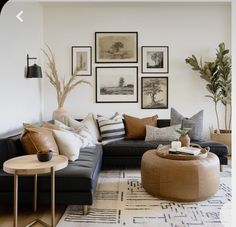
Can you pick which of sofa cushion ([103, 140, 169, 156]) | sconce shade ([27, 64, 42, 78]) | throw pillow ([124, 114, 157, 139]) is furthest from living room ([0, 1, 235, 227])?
sofa cushion ([103, 140, 169, 156])

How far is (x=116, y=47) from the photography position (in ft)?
16.8

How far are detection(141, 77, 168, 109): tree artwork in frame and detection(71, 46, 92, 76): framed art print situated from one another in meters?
1.10

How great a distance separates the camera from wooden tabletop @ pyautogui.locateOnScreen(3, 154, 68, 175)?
2064 mm

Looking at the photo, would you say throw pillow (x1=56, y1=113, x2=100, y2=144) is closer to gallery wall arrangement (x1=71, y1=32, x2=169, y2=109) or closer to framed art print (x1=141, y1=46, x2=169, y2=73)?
gallery wall arrangement (x1=71, y1=32, x2=169, y2=109)

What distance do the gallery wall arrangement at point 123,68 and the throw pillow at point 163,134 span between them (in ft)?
2.98

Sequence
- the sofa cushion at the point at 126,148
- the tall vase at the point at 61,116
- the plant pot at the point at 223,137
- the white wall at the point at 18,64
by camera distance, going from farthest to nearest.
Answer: the plant pot at the point at 223,137 → the tall vase at the point at 61,116 → the sofa cushion at the point at 126,148 → the white wall at the point at 18,64

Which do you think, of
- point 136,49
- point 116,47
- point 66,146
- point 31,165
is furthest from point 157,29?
point 31,165

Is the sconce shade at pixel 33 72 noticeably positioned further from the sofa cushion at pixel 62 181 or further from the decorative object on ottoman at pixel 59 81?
the sofa cushion at pixel 62 181

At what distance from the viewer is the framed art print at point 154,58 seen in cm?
515

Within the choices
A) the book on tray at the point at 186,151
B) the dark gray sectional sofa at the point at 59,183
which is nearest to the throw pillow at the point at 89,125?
the dark gray sectional sofa at the point at 59,183

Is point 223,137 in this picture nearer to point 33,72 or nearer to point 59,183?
point 59,183

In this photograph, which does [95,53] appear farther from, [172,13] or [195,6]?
[195,6]

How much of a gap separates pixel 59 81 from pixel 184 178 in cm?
313

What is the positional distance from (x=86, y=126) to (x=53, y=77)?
1.31m
